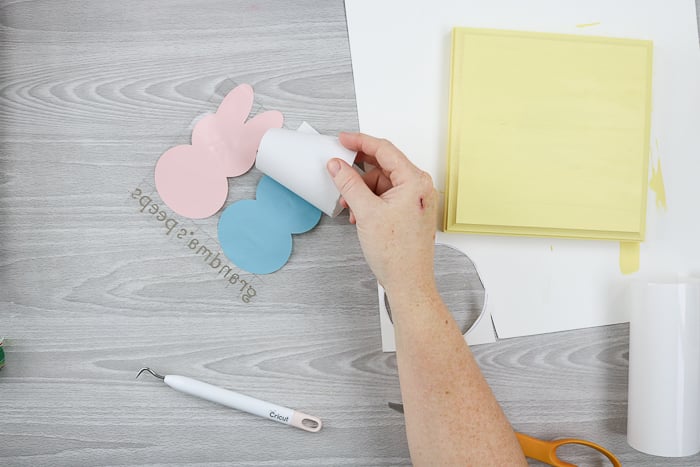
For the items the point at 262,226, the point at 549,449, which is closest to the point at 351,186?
the point at 262,226

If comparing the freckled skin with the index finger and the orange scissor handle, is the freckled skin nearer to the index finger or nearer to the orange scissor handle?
the index finger

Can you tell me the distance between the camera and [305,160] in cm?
72

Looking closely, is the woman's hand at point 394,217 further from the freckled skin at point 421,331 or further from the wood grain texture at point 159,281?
the wood grain texture at point 159,281

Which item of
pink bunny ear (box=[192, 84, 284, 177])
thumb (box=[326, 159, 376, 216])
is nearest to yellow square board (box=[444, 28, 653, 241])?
thumb (box=[326, 159, 376, 216])

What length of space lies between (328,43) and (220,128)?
0.18m

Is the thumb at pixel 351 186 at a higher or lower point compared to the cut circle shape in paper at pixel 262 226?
higher

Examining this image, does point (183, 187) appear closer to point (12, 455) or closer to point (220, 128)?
point (220, 128)

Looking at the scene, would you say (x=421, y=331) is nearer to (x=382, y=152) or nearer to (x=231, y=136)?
(x=382, y=152)

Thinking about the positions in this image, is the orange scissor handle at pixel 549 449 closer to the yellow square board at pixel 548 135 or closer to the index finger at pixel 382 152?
the yellow square board at pixel 548 135

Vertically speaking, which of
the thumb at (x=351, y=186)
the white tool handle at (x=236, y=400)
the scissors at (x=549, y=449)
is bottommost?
the scissors at (x=549, y=449)

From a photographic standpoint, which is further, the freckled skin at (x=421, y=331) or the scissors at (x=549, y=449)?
the scissors at (x=549, y=449)

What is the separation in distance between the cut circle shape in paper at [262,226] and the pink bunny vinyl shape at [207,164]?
0.03 metres

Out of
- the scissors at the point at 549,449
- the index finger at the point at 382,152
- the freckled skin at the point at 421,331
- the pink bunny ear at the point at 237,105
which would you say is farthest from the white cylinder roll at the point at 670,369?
the pink bunny ear at the point at 237,105

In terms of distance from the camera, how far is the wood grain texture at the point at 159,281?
76 cm
